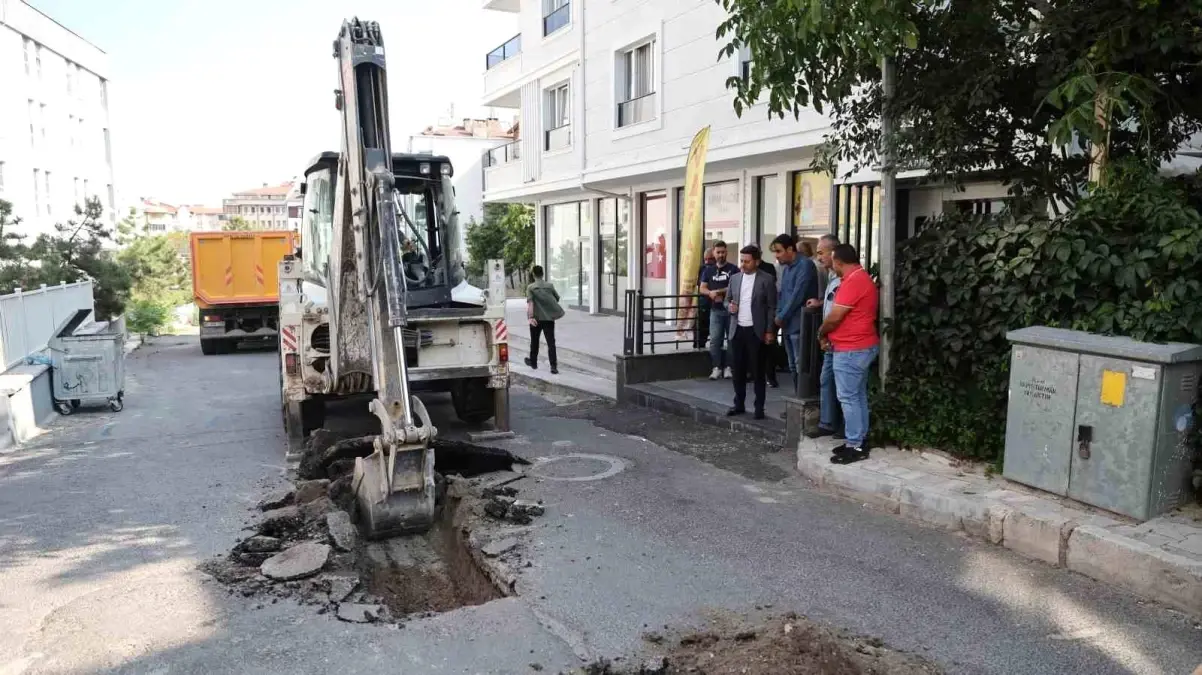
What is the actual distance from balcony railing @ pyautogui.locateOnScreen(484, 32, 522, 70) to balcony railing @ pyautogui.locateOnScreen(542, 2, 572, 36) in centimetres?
160

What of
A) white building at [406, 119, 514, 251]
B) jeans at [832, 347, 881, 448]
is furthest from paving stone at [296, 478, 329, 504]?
white building at [406, 119, 514, 251]

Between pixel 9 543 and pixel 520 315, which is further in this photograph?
pixel 520 315

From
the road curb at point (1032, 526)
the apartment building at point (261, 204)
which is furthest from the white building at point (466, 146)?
the apartment building at point (261, 204)

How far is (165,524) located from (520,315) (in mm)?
16661

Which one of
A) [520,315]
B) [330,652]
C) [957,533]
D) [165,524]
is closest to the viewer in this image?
[330,652]

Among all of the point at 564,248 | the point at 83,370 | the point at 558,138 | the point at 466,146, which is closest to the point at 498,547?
the point at 83,370

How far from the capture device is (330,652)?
3.98 metres

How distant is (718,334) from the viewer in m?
10.5

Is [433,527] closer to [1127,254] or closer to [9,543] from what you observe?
[9,543]

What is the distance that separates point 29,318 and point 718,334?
30.6 ft

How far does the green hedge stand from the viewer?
5.32 metres

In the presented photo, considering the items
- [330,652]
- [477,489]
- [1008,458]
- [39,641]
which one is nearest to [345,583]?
[330,652]

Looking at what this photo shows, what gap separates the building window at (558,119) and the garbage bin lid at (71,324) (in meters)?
10.7

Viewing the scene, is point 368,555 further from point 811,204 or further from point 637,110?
point 637,110
